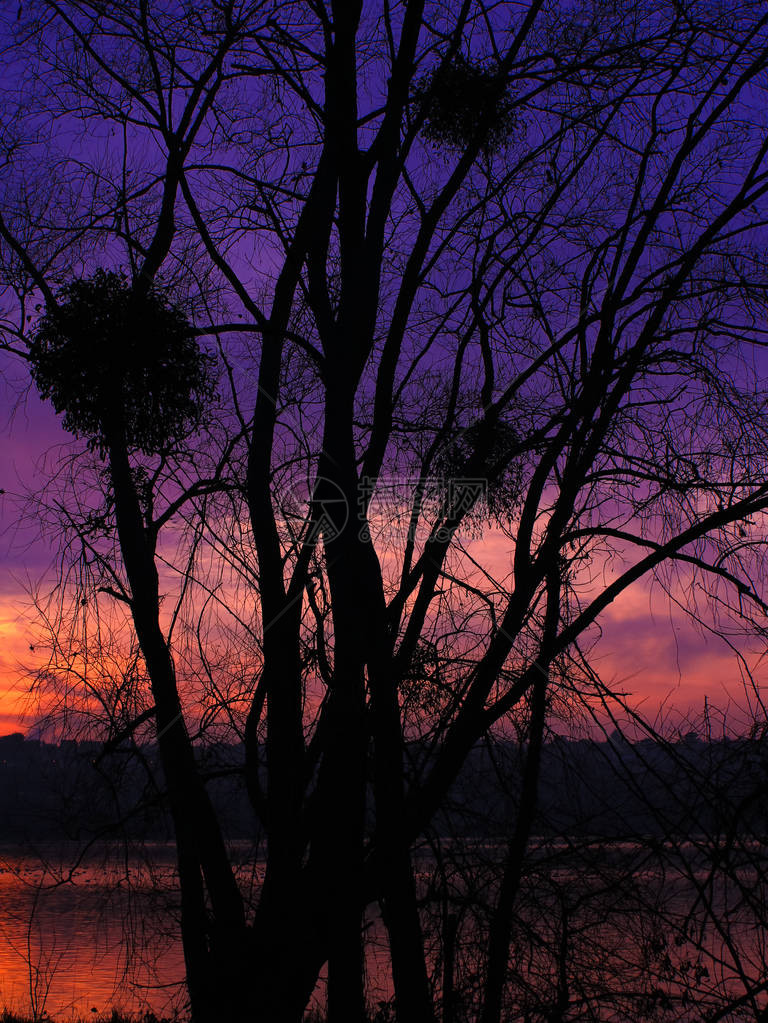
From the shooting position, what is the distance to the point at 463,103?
377 centimetres

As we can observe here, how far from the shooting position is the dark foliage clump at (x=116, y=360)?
9.82 feet

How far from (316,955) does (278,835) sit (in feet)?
1.69

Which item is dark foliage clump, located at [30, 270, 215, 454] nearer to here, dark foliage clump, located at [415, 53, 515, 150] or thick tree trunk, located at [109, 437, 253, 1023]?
thick tree trunk, located at [109, 437, 253, 1023]

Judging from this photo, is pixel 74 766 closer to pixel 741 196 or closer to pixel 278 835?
pixel 278 835

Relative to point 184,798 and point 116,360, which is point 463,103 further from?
point 184,798

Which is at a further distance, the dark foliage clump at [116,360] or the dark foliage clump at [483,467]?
the dark foliage clump at [483,467]

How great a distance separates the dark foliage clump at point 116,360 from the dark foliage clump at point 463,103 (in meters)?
1.47

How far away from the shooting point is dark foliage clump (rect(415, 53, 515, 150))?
12.0ft

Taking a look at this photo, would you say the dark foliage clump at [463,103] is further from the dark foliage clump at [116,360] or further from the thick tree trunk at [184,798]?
the thick tree trunk at [184,798]

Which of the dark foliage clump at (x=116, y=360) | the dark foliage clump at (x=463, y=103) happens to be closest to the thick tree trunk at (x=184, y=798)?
the dark foliage clump at (x=116, y=360)

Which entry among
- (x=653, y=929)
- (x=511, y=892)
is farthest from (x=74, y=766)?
(x=653, y=929)

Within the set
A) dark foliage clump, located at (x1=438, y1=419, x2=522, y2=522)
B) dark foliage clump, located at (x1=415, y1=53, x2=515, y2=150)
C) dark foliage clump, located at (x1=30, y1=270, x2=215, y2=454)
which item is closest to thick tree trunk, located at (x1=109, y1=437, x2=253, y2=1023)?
dark foliage clump, located at (x1=30, y1=270, x2=215, y2=454)

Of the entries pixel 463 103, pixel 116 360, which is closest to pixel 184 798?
pixel 116 360

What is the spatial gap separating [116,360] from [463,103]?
198cm
